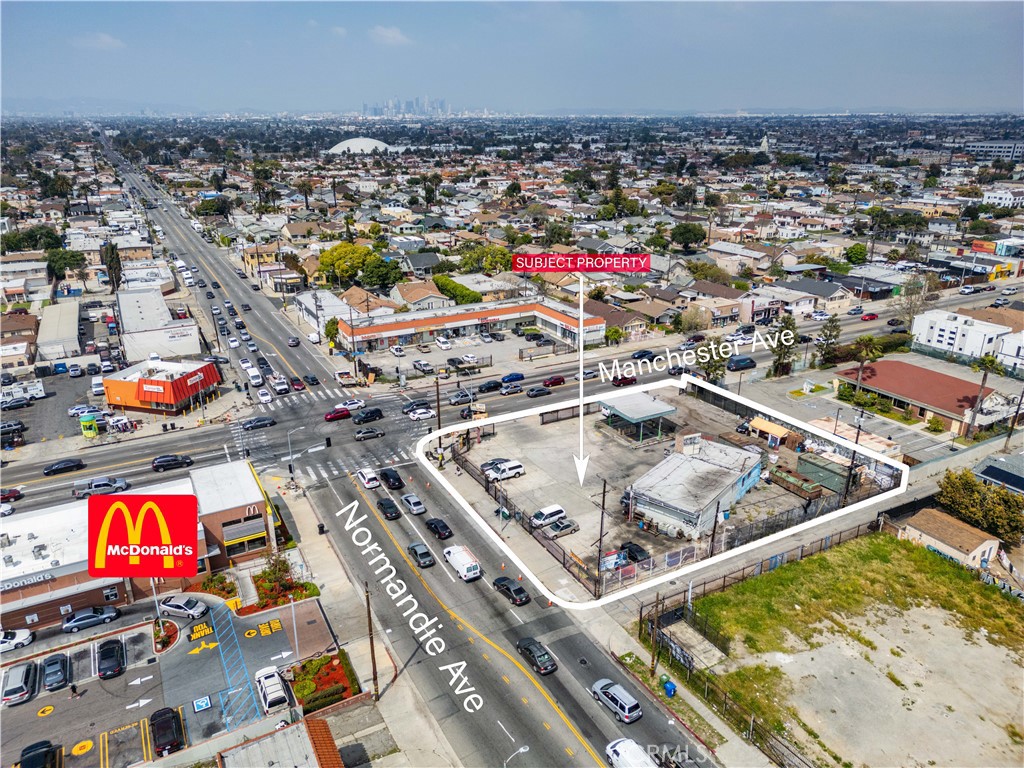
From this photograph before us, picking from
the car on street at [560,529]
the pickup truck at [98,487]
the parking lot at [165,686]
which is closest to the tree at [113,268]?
the pickup truck at [98,487]

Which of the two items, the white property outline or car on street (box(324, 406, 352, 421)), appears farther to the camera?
car on street (box(324, 406, 352, 421))

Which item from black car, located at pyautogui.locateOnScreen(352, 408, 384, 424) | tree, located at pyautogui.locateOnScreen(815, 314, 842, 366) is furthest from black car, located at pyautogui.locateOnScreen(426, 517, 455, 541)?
tree, located at pyautogui.locateOnScreen(815, 314, 842, 366)

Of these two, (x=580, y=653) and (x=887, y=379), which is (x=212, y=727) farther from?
(x=887, y=379)

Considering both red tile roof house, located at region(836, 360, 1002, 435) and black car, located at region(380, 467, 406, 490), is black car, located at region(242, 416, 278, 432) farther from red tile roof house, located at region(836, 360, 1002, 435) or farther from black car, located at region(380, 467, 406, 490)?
red tile roof house, located at region(836, 360, 1002, 435)

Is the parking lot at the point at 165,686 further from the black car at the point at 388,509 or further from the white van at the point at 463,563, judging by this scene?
the black car at the point at 388,509

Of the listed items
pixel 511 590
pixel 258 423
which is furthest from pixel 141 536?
pixel 258 423

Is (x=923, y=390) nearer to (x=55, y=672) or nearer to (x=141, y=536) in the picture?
(x=141, y=536)
